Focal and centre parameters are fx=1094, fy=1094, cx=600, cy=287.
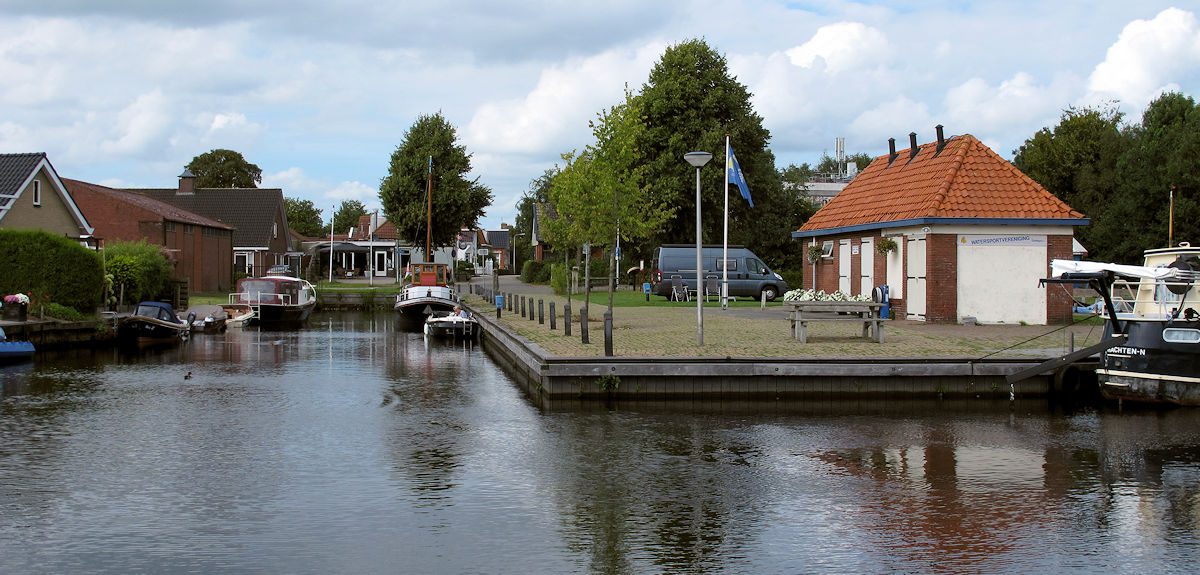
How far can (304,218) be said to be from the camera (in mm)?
121875

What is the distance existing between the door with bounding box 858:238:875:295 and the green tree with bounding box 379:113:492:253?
38068 millimetres

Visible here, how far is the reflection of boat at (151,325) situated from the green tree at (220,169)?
68.9 m

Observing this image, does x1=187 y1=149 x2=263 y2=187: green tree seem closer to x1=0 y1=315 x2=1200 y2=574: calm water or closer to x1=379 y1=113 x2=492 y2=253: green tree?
x1=379 y1=113 x2=492 y2=253: green tree

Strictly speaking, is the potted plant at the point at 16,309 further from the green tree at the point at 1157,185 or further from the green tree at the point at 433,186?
the green tree at the point at 1157,185

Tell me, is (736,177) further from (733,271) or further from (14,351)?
(14,351)

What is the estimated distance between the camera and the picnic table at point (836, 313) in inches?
872

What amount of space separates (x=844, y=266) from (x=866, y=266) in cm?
213

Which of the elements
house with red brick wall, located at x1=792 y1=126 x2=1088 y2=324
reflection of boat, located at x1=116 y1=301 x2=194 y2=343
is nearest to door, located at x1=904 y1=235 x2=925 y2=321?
house with red brick wall, located at x1=792 y1=126 x2=1088 y2=324

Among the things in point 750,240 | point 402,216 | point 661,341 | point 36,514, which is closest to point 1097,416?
point 661,341

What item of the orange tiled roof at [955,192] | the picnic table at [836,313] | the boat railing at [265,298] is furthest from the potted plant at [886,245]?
the boat railing at [265,298]

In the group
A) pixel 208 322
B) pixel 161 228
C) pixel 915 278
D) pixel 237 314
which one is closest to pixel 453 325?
pixel 208 322

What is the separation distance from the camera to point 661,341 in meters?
22.5

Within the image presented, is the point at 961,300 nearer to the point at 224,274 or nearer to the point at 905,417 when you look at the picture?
the point at 905,417

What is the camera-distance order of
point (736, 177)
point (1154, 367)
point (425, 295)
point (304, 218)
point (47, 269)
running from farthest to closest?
point (304, 218) → point (425, 295) → point (736, 177) → point (47, 269) → point (1154, 367)
